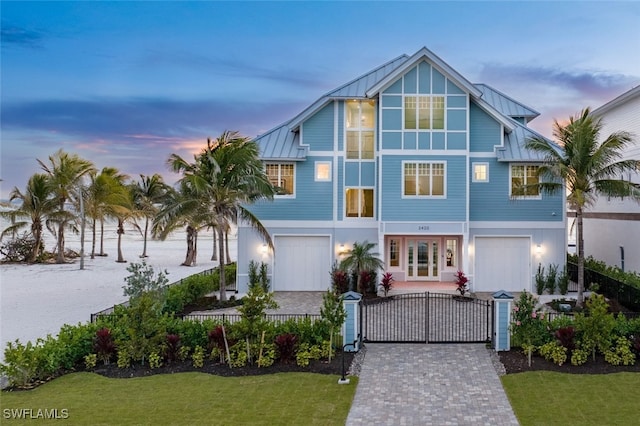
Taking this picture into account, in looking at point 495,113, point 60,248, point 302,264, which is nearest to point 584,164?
point 495,113

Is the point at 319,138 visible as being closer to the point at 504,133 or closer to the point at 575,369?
the point at 504,133

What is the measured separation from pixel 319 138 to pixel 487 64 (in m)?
13.7

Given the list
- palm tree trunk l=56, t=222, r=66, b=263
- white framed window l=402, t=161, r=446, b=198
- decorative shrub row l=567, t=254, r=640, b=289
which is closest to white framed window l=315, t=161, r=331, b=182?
white framed window l=402, t=161, r=446, b=198

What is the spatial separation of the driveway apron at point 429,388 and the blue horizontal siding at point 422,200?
8.42 meters

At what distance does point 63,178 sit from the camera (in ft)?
108

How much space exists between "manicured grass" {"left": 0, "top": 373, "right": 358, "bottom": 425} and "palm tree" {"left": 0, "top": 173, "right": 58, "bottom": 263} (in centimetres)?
2911

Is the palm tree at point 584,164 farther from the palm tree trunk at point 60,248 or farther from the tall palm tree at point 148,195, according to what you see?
the palm tree trunk at point 60,248

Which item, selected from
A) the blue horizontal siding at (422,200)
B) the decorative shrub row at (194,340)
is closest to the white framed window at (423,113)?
the blue horizontal siding at (422,200)

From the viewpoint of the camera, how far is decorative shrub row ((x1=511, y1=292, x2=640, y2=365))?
1015cm

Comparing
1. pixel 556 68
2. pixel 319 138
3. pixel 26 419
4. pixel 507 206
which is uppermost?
pixel 556 68

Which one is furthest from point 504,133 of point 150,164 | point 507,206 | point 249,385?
point 150,164

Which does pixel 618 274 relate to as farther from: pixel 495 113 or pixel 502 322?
pixel 502 322

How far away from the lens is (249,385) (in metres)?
9.21

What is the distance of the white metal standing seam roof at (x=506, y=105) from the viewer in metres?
23.8
